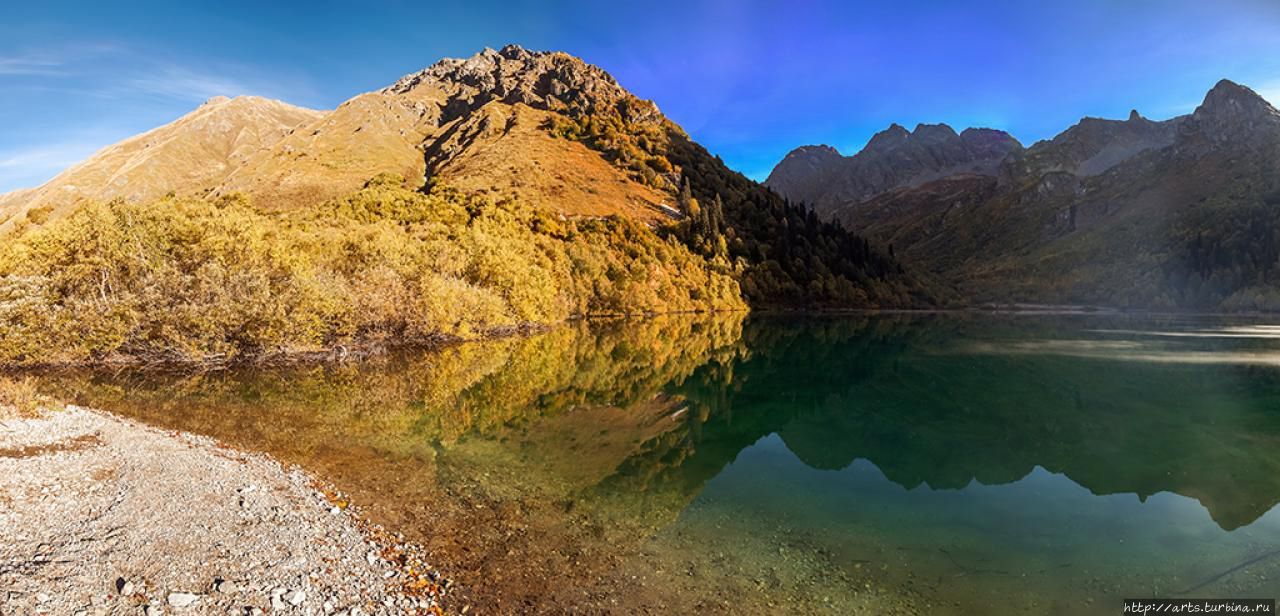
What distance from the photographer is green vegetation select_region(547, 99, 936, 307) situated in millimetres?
133250

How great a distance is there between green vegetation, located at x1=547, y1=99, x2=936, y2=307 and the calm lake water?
299ft

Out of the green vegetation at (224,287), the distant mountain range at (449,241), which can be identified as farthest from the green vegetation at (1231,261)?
the green vegetation at (224,287)

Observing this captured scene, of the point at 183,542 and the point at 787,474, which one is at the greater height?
the point at 787,474

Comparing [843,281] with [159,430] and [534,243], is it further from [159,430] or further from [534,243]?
[159,430]

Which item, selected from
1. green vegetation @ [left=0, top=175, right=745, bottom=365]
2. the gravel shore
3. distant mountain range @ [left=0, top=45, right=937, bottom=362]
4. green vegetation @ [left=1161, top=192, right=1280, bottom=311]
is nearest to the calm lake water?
the gravel shore

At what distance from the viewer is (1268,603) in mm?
10898

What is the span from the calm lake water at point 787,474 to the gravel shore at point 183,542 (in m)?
1.57

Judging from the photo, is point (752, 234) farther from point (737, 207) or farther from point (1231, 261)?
point (1231, 261)

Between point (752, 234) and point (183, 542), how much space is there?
5847 inches

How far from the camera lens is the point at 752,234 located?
152 m

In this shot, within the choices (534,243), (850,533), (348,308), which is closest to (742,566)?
(850,533)

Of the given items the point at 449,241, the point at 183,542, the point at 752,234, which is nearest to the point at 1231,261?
the point at 752,234

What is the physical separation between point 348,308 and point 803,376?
3764 centimetres

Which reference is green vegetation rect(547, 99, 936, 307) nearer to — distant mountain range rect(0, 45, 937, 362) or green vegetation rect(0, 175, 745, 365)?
distant mountain range rect(0, 45, 937, 362)
